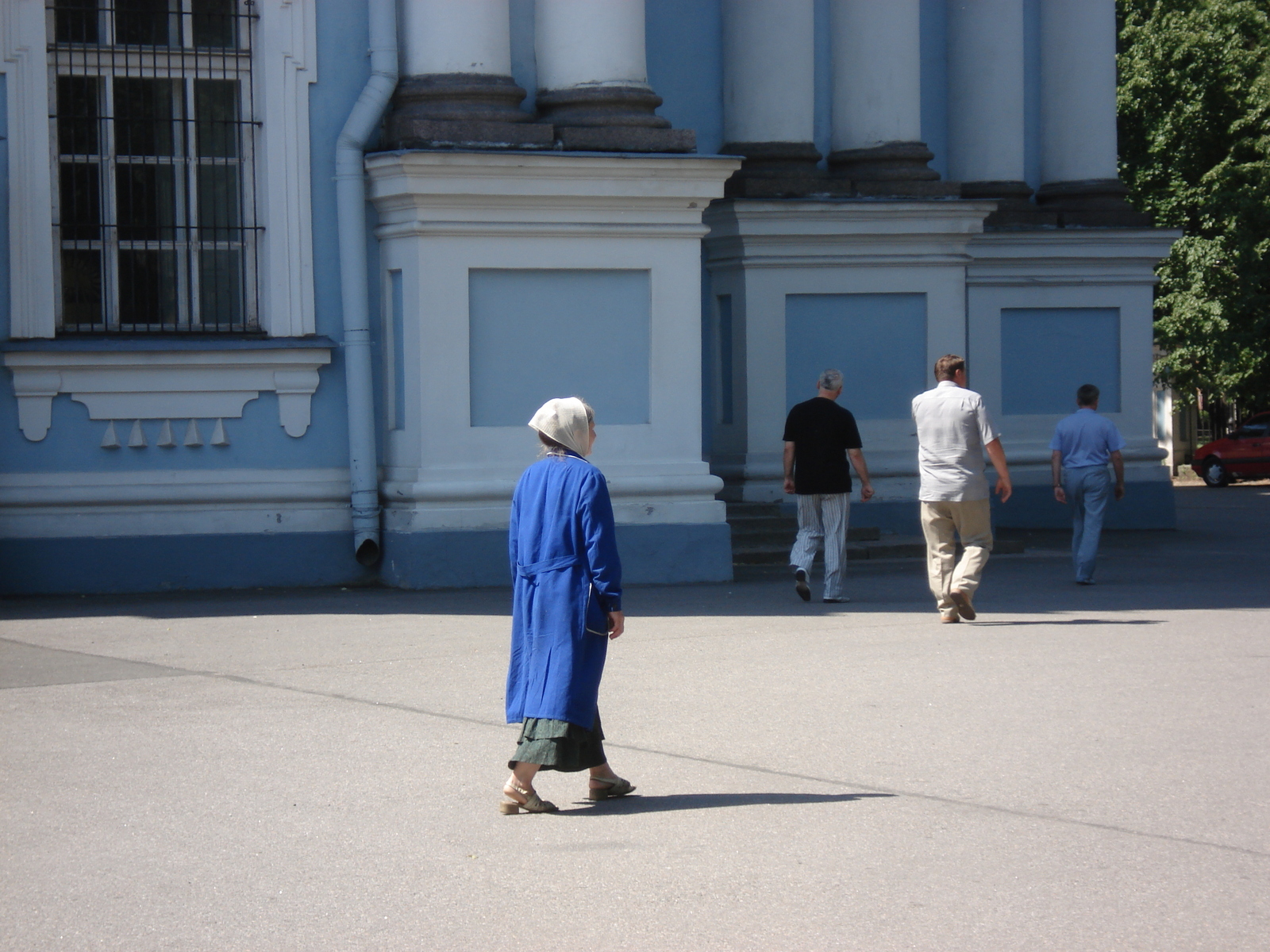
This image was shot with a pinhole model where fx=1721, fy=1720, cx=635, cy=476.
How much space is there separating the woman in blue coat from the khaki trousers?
5101 millimetres

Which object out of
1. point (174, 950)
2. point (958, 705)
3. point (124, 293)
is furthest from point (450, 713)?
point (124, 293)

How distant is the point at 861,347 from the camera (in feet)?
54.0

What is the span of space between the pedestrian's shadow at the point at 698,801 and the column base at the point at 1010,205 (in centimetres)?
1302

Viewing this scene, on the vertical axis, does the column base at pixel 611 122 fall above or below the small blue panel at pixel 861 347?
above

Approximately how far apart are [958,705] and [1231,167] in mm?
27547

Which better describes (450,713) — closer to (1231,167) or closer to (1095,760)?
(1095,760)

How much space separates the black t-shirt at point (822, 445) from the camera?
40.1 ft

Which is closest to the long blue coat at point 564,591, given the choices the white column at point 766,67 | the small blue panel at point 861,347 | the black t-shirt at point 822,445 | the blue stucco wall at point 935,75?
the black t-shirt at point 822,445

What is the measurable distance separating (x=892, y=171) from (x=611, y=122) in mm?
4192

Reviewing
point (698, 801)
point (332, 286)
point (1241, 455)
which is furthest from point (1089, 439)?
point (1241, 455)

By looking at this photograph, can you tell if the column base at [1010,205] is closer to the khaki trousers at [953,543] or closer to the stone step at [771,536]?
the stone step at [771,536]

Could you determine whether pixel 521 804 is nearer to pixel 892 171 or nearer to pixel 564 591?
pixel 564 591

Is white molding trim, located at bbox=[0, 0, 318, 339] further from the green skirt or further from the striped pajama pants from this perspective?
the green skirt

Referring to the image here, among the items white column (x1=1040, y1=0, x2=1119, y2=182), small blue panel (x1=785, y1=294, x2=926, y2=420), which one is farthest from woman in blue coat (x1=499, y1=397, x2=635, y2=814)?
white column (x1=1040, y1=0, x2=1119, y2=182)
